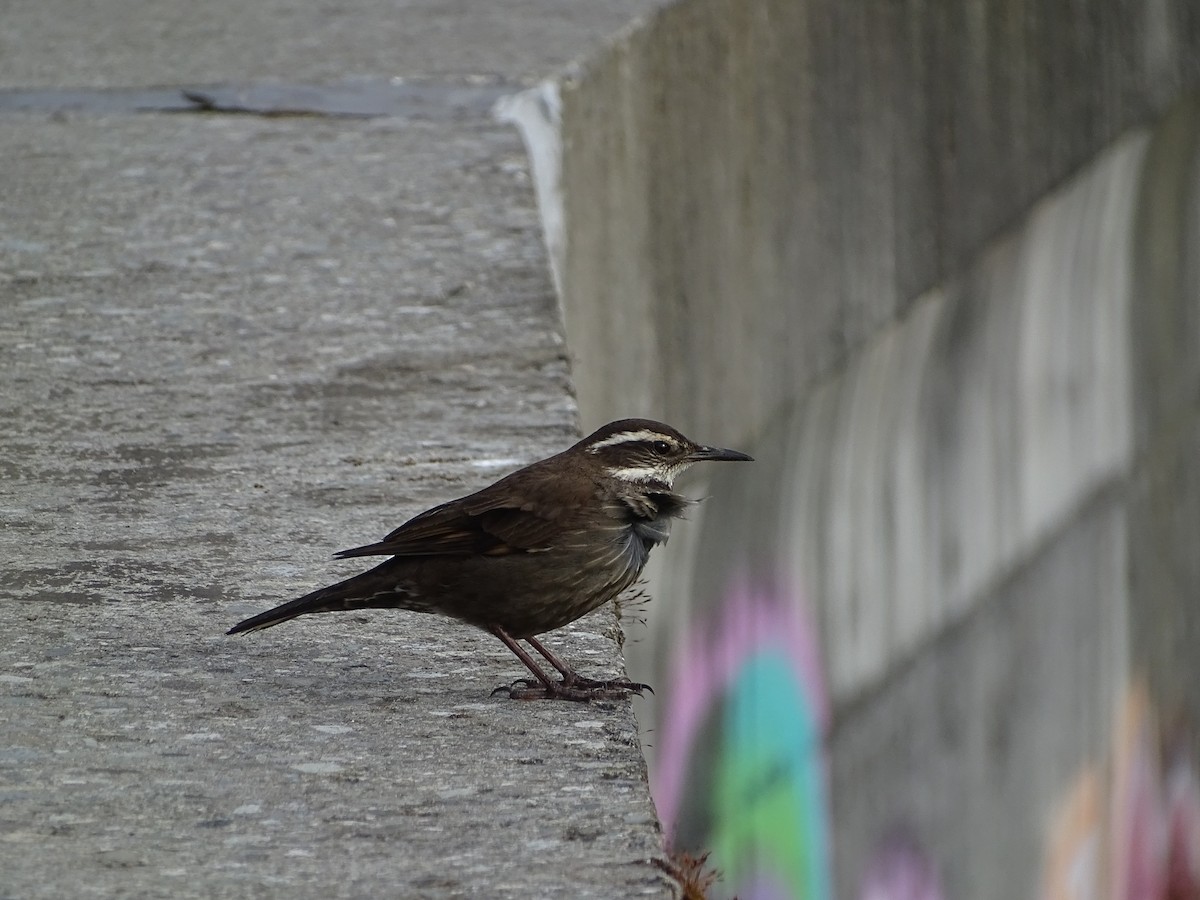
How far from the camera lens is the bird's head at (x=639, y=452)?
13.0 ft


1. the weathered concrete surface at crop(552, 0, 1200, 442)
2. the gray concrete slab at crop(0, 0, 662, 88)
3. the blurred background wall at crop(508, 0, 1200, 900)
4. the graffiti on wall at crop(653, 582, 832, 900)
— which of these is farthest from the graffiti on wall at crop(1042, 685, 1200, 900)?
the gray concrete slab at crop(0, 0, 662, 88)

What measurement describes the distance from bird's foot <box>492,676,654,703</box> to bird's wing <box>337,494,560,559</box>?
1.00 ft

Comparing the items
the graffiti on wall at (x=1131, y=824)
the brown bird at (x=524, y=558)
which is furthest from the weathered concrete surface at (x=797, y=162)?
the graffiti on wall at (x=1131, y=824)

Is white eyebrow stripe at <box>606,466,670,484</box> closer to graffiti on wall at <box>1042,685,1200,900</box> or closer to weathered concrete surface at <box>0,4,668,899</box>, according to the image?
weathered concrete surface at <box>0,4,668,899</box>

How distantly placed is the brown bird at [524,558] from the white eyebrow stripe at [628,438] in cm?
8

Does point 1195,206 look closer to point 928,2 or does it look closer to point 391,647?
point 928,2

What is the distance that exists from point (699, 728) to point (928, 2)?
3688 mm

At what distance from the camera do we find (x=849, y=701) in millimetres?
9367

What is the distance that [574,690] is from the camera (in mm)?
3535

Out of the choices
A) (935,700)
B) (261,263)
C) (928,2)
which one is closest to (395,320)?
(261,263)

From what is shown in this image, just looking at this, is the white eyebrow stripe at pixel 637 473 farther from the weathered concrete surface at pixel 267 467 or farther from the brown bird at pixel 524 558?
the weathered concrete surface at pixel 267 467

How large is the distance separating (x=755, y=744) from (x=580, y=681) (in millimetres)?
5792

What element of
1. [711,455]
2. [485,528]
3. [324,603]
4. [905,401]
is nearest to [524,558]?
[485,528]

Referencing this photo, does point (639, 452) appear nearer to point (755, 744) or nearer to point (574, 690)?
point (574, 690)
